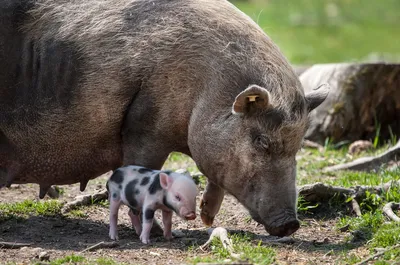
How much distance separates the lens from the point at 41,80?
333 inches

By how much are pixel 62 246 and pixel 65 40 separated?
73.0 inches

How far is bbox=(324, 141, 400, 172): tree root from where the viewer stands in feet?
36.2

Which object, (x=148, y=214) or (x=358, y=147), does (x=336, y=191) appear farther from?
(x=358, y=147)

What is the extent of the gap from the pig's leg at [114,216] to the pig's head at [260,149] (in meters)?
0.85

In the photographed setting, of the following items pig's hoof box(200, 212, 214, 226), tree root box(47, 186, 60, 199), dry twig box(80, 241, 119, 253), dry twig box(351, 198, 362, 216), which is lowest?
tree root box(47, 186, 60, 199)

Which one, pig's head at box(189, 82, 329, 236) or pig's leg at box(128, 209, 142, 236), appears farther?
pig's leg at box(128, 209, 142, 236)

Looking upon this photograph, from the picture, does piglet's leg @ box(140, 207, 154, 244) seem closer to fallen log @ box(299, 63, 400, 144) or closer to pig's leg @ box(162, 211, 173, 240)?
pig's leg @ box(162, 211, 173, 240)

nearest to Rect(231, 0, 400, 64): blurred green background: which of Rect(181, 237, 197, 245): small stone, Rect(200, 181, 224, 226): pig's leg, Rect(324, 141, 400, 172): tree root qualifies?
Rect(324, 141, 400, 172): tree root

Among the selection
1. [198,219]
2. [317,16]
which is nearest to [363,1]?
[317,16]

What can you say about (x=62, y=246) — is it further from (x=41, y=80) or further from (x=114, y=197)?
(x=41, y=80)

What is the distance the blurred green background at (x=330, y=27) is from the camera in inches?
915

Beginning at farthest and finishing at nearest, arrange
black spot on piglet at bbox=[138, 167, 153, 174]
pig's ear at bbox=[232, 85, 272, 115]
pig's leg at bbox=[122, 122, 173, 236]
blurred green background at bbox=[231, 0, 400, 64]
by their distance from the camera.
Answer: blurred green background at bbox=[231, 0, 400, 64]
pig's leg at bbox=[122, 122, 173, 236]
black spot on piglet at bbox=[138, 167, 153, 174]
pig's ear at bbox=[232, 85, 272, 115]

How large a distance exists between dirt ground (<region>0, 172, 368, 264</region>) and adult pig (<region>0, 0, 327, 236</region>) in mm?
367

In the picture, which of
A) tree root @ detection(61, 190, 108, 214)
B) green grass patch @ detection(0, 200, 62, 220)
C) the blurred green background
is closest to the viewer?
green grass patch @ detection(0, 200, 62, 220)
